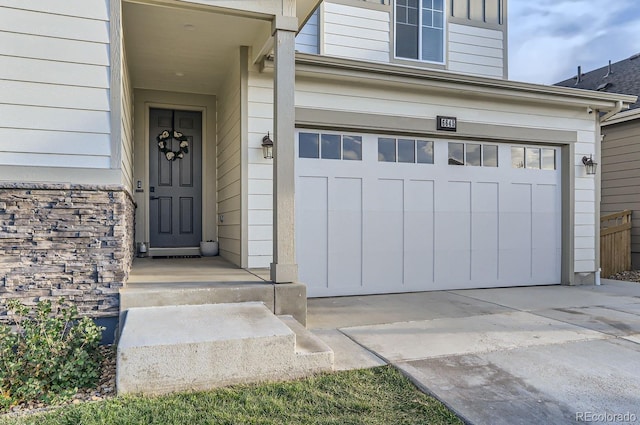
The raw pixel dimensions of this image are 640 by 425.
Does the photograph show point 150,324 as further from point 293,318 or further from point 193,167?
point 193,167

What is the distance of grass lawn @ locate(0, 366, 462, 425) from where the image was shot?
2.30 metres

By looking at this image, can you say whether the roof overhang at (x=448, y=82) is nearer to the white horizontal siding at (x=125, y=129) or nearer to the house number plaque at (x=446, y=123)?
the house number plaque at (x=446, y=123)

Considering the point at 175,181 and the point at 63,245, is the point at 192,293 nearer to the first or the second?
the point at 63,245

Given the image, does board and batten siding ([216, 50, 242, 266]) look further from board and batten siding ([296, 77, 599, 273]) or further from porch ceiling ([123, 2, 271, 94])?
board and batten siding ([296, 77, 599, 273])

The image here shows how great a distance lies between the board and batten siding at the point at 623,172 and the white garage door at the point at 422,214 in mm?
2684

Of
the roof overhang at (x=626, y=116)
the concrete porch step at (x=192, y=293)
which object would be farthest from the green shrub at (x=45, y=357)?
the roof overhang at (x=626, y=116)

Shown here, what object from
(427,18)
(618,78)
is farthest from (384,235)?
(618,78)

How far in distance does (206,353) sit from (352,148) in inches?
145

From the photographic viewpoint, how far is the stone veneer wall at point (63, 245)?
3.27 m

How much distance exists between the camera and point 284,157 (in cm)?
398

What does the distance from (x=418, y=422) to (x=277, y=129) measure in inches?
104

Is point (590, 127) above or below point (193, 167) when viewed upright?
above

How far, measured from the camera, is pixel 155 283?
3879 millimetres

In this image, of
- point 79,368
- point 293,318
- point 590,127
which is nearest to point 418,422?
point 293,318
